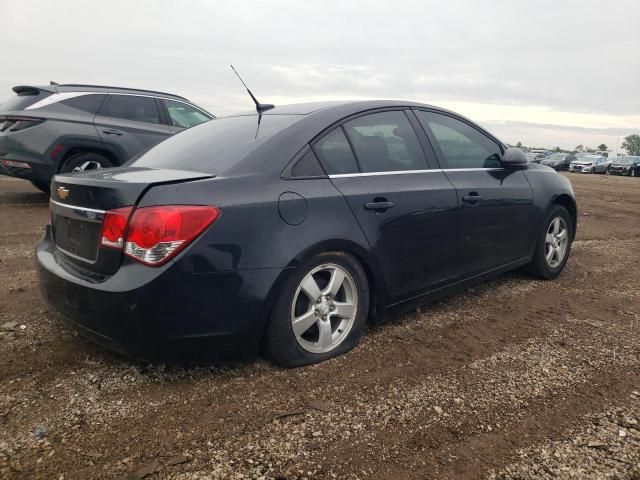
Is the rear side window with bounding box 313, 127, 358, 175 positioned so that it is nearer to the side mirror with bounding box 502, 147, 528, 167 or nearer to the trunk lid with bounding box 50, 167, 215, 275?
the trunk lid with bounding box 50, 167, 215, 275

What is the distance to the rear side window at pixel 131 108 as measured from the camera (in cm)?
734

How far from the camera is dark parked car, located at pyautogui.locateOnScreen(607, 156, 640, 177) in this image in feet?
107

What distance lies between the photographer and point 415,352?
2.98 metres

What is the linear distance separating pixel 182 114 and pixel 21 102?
226 cm

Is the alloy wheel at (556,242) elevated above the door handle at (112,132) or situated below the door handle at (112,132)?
below

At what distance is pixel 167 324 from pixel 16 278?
2600mm

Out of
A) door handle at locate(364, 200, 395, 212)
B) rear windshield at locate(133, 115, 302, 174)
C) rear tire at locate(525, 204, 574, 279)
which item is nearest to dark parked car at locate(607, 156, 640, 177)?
rear tire at locate(525, 204, 574, 279)

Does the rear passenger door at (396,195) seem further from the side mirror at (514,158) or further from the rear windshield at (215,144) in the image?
the side mirror at (514,158)

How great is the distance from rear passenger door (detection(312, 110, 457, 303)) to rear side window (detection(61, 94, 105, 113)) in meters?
5.37

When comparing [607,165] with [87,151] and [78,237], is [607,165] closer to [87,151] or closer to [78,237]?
[87,151]

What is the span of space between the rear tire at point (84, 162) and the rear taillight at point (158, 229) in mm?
4995

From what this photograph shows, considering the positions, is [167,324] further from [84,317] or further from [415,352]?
[415,352]

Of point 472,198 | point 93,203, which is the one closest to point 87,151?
point 93,203

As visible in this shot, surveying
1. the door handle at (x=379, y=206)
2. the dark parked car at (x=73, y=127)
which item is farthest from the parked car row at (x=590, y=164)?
the door handle at (x=379, y=206)
